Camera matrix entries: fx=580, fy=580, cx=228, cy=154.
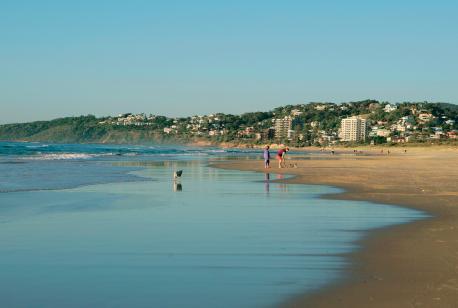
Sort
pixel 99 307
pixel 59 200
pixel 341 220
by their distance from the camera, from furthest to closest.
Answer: pixel 59 200
pixel 341 220
pixel 99 307

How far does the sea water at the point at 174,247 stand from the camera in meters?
6.93

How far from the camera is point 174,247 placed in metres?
9.76

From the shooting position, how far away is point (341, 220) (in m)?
13.5

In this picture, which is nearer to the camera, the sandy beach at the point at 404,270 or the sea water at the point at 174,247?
the sandy beach at the point at 404,270

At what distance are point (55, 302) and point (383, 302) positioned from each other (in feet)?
12.1

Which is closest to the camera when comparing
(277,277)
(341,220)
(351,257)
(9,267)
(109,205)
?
(277,277)

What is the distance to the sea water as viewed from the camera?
22.7ft

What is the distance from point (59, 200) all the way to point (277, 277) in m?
11.4

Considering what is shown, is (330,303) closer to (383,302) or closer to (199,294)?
(383,302)

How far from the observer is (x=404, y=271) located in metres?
8.04

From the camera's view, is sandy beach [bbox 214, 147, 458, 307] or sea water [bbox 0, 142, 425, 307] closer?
sandy beach [bbox 214, 147, 458, 307]

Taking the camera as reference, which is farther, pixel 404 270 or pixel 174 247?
pixel 174 247

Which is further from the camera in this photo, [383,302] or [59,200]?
[59,200]

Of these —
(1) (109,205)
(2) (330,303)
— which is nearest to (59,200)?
(1) (109,205)
